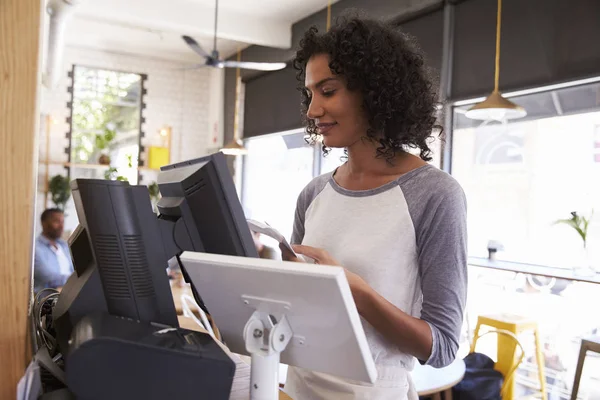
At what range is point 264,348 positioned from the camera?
72 cm

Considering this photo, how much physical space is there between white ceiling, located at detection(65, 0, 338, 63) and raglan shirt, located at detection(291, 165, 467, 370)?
485 centimetres

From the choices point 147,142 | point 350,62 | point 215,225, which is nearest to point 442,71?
point 350,62

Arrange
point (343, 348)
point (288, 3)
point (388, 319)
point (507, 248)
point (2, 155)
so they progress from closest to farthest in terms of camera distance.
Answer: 1. point (343, 348)
2. point (2, 155)
3. point (388, 319)
4. point (507, 248)
5. point (288, 3)

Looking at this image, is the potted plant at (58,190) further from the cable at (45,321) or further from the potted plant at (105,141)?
the cable at (45,321)

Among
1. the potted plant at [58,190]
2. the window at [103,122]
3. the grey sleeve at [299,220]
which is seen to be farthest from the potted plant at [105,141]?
the grey sleeve at [299,220]

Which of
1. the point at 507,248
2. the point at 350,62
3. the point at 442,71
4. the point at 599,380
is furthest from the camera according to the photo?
the point at 442,71

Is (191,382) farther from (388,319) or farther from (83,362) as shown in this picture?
(388,319)

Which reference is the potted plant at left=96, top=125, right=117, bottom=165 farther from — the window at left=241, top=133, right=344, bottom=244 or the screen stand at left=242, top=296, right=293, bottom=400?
the screen stand at left=242, top=296, right=293, bottom=400

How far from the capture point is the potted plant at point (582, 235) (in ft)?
11.1

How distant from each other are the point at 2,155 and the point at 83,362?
Result: 337 mm

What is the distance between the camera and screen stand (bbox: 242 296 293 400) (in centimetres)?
71

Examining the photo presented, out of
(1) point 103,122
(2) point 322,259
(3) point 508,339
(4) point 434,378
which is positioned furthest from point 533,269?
(1) point 103,122

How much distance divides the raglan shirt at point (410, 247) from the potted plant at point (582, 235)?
2.70 m

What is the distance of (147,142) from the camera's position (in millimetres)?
7945
